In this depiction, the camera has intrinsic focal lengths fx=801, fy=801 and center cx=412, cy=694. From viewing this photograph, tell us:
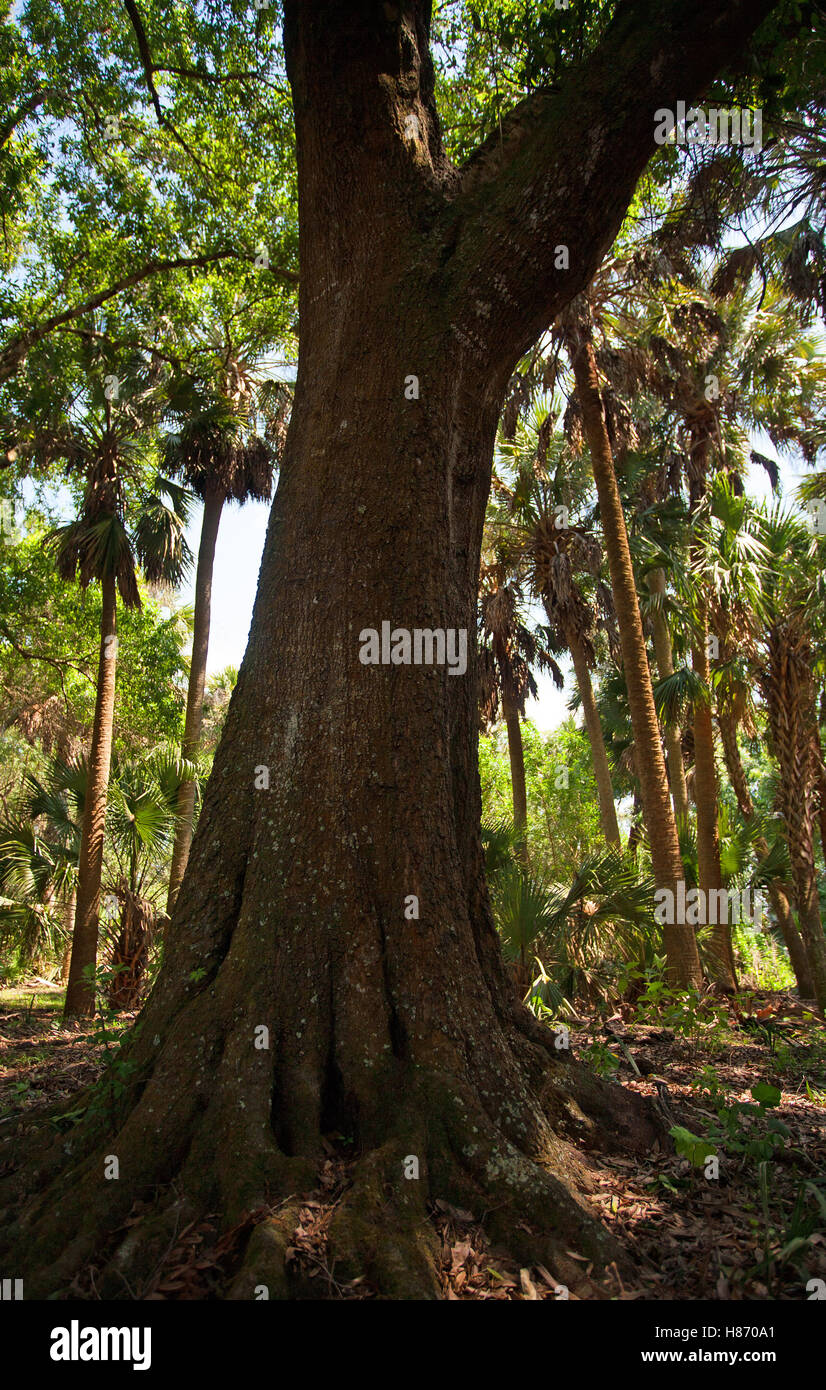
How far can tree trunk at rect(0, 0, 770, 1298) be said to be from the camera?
266 centimetres

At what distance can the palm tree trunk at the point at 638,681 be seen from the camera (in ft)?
30.3

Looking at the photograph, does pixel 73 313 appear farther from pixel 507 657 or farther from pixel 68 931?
pixel 507 657

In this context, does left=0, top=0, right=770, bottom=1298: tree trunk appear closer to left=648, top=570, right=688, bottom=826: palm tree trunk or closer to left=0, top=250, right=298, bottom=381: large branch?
left=0, top=250, right=298, bottom=381: large branch

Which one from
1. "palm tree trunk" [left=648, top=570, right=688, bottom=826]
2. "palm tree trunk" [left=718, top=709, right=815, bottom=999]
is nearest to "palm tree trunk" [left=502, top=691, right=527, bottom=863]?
"palm tree trunk" [left=648, top=570, right=688, bottom=826]

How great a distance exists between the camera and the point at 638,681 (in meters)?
10.3

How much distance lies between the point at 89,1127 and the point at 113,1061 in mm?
260

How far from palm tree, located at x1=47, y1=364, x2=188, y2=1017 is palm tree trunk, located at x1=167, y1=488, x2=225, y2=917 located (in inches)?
57.1

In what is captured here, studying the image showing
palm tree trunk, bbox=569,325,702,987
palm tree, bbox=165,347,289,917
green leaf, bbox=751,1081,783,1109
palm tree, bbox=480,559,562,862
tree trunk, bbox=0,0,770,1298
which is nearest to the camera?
tree trunk, bbox=0,0,770,1298

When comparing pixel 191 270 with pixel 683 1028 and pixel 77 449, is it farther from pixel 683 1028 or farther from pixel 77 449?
pixel 683 1028
